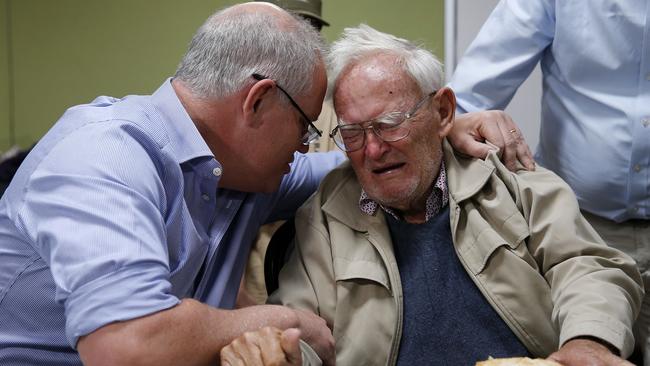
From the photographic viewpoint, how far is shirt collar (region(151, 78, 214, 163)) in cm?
159

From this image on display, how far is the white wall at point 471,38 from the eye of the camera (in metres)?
3.19

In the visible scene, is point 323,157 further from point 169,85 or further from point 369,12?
point 369,12

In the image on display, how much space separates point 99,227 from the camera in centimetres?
129

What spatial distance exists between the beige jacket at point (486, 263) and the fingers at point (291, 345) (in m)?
0.38

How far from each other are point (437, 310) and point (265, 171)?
521 mm

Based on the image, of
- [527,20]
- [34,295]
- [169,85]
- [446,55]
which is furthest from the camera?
[446,55]

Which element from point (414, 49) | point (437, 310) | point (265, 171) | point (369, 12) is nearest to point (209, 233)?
point (265, 171)

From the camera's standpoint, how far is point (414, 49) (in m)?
1.92

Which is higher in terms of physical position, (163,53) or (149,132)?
(149,132)

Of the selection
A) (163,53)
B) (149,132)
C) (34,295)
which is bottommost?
(163,53)

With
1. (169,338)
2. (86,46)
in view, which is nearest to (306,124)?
(169,338)

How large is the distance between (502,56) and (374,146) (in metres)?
0.62

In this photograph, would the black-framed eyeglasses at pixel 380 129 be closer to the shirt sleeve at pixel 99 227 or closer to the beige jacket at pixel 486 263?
the beige jacket at pixel 486 263

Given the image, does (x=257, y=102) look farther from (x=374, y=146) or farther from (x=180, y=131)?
(x=374, y=146)
